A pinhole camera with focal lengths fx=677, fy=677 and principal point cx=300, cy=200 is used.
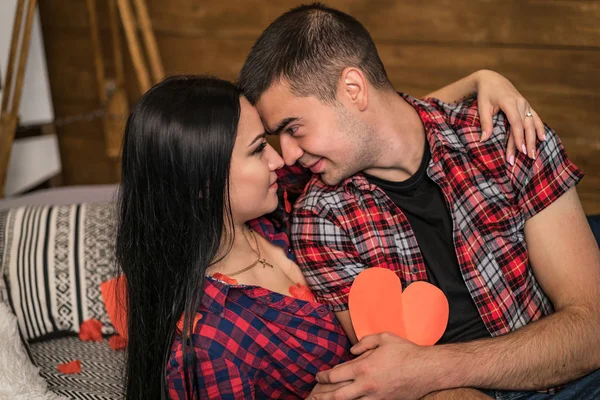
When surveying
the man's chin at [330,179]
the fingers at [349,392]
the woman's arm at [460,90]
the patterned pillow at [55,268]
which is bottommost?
the fingers at [349,392]

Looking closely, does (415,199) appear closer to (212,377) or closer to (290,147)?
(290,147)

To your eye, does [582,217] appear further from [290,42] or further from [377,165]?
[290,42]

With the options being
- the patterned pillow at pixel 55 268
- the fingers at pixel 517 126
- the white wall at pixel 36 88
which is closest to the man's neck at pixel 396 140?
the fingers at pixel 517 126

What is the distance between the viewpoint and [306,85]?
148cm

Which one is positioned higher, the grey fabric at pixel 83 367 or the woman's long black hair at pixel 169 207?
the woman's long black hair at pixel 169 207

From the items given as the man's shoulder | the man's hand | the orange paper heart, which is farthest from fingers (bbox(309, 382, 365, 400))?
the man's shoulder

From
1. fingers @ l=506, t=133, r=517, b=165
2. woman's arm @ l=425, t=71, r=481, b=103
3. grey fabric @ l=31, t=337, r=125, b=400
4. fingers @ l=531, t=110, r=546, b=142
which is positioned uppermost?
woman's arm @ l=425, t=71, r=481, b=103

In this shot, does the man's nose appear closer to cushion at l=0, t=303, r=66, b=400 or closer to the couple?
the couple

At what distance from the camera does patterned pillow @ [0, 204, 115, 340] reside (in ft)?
6.04

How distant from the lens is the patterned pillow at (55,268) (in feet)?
6.04

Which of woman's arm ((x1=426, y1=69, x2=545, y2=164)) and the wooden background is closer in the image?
woman's arm ((x1=426, y1=69, x2=545, y2=164))

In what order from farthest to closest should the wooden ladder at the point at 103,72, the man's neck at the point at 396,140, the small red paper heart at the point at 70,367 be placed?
1. the wooden ladder at the point at 103,72
2. the small red paper heart at the point at 70,367
3. the man's neck at the point at 396,140

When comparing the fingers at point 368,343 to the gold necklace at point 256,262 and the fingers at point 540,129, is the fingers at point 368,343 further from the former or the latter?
the fingers at point 540,129

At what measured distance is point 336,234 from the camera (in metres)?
1.53
